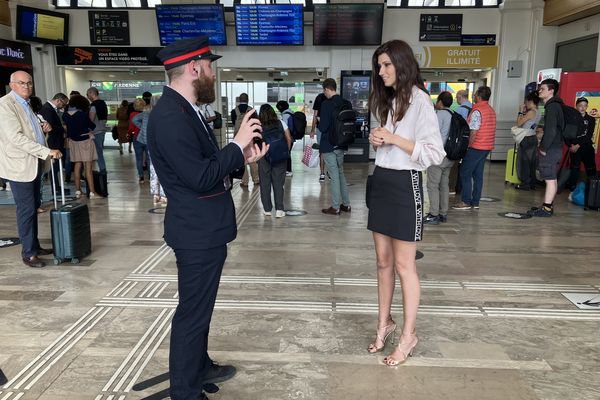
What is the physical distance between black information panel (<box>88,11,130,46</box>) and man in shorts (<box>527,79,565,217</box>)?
9467 millimetres

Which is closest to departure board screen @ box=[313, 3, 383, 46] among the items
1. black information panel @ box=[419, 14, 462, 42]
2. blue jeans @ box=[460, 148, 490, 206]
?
black information panel @ box=[419, 14, 462, 42]

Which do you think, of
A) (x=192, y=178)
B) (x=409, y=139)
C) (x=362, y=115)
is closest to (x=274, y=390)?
(x=192, y=178)

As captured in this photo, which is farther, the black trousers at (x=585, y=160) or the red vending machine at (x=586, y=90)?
the red vending machine at (x=586, y=90)

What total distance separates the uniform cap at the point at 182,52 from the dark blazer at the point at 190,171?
113 millimetres

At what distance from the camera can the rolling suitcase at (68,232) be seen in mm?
4086

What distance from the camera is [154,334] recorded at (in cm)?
288

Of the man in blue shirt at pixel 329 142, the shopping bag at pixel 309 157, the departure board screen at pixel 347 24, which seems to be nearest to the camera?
the man in blue shirt at pixel 329 142

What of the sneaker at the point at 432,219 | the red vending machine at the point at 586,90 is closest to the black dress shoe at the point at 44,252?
the sneaker at the point at 432,219

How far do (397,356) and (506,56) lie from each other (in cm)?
1059

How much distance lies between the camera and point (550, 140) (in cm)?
576

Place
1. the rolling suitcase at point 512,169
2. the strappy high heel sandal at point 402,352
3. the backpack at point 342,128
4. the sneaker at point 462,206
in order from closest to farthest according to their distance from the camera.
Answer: the strappy high heel sandal at point 402,352 → the backpack at point 342,128 → the sneaker at point 462,206 → the rolling suitcase at point 512,169

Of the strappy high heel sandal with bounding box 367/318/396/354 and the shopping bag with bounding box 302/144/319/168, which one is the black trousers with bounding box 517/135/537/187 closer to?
the shopping bag with bounding box 302/144/319/168

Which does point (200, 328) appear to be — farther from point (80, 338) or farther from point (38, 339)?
point (38, 339)

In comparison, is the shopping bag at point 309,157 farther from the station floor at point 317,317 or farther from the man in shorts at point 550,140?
the man in shorts at point 550,140
